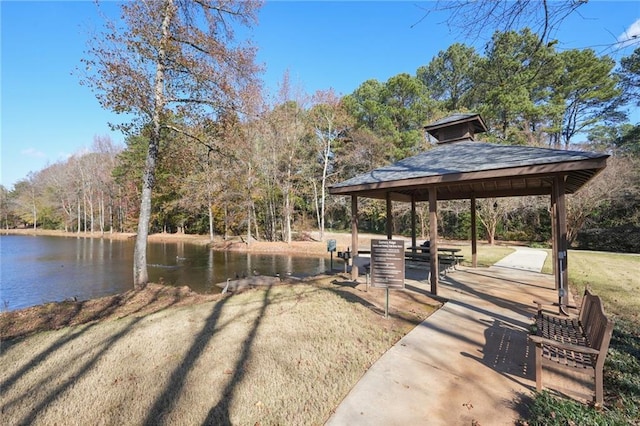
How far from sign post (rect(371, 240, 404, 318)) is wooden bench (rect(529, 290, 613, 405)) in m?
1.90

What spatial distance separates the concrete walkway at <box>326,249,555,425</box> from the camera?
8.16 feet

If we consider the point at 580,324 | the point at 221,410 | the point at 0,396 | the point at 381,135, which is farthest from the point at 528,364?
the point at 381,135

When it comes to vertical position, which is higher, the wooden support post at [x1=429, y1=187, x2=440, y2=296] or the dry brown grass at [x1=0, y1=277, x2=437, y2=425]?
the wooden support post at [x1=429, y1=187, x2=440, y2=296]

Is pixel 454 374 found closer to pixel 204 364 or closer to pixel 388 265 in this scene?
pixel 388 265

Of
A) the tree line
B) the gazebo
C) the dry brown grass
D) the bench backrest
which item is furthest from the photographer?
the tree line

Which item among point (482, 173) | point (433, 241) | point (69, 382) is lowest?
→ point (69, 382)

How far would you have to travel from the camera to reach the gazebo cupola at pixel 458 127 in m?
8.57

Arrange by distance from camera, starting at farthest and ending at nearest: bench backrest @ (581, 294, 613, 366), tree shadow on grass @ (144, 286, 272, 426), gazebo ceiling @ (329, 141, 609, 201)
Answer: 1. gazebo ceiling @ (329, 141, 609, 201)
2. tree shadow on grass @ (144, 286, 272, 426)
3. bench backrest @ (581, 294, 613, 366)

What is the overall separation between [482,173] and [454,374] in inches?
139

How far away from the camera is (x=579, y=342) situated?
312 cm

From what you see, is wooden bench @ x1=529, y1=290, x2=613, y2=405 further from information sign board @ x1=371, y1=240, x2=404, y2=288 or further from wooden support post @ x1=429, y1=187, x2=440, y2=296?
wooden support post @ x1=429, y1=187, x2=440, y2=296

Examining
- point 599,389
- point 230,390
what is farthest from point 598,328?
point 230,390

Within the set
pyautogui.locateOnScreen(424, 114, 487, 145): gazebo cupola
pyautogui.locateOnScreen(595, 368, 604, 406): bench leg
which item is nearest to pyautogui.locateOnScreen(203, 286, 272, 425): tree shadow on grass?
pyautogui.locateOnScreen(595, 368, 604, 406): bench leg

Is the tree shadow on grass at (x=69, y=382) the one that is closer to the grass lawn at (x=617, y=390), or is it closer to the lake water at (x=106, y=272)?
the grass lawn at (x=617, y=390)
